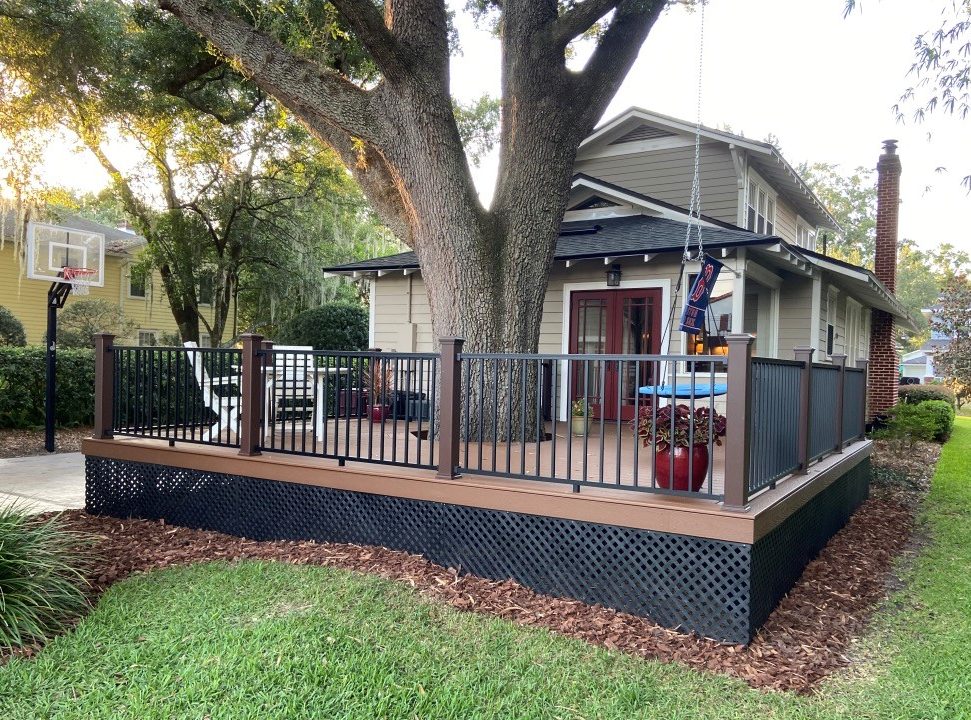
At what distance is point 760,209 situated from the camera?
11539 mm

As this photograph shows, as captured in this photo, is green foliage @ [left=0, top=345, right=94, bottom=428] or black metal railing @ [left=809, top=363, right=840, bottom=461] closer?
black metal railing @ [left=809, top=363, right=840, bottom=461]

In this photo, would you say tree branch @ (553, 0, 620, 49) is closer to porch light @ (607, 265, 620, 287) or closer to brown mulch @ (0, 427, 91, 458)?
porch light @ (607, 265, 620, 287)

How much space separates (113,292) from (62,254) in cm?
1060

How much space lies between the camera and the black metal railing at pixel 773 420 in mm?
3729

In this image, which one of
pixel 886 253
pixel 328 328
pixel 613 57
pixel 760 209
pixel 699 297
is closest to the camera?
pixel 613 57

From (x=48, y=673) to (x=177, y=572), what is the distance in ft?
3.66

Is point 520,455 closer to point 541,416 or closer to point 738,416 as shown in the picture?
point 541,416

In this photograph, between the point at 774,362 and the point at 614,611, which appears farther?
the point at 774,362

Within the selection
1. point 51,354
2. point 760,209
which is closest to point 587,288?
point 760,209

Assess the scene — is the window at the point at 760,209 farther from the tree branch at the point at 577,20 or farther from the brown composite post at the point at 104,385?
the brown composite post at the point at 104,385

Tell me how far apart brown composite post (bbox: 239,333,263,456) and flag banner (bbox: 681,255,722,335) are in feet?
13.2

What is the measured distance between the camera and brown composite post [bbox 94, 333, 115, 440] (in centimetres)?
570

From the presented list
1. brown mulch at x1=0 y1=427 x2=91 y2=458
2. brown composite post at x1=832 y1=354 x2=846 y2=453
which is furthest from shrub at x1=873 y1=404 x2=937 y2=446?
brown mulch at x1=0 y1=427 x2=91 y2=458

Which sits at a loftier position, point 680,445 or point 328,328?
point 328,328
